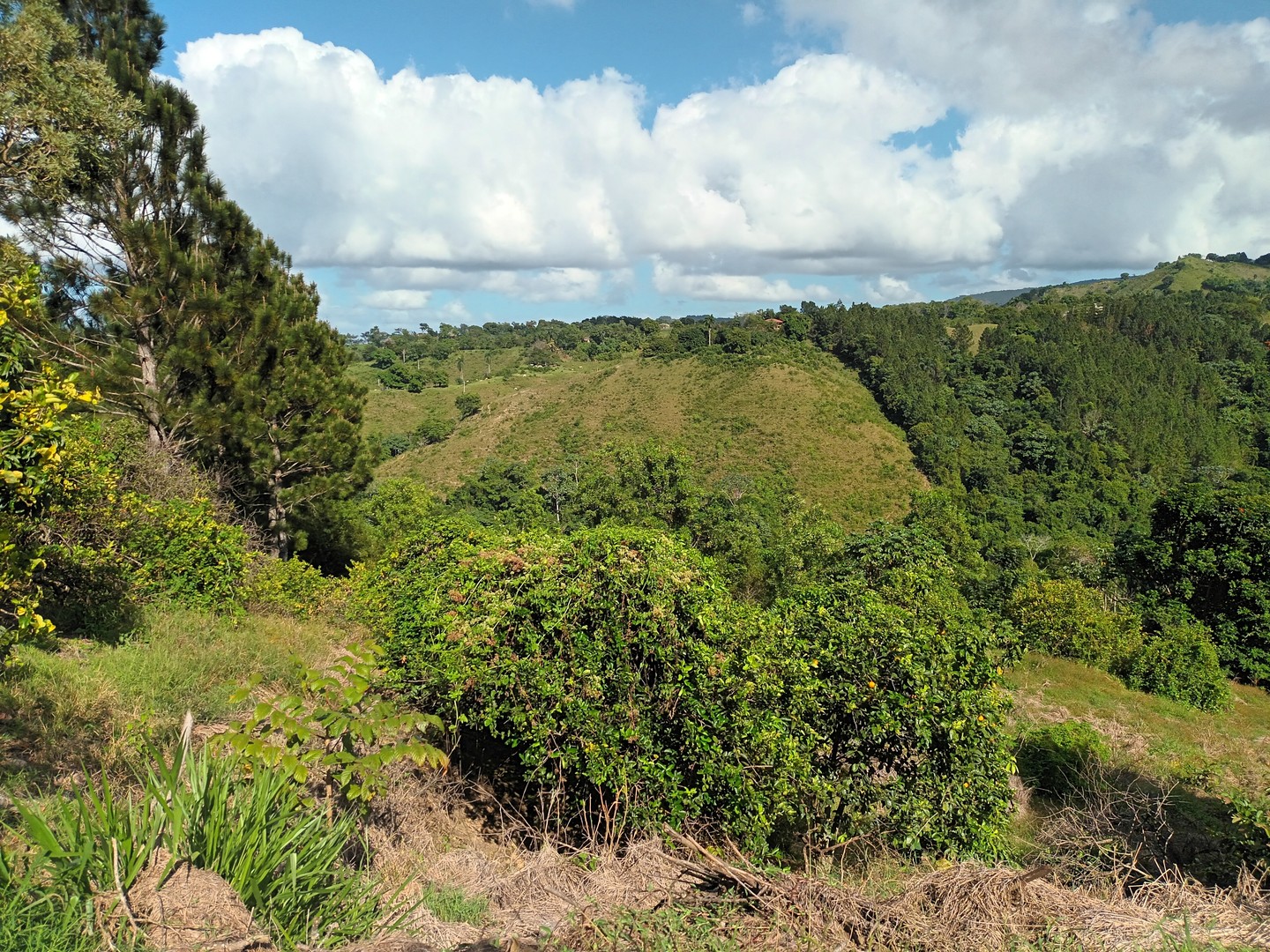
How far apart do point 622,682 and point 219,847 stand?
10.9 feet

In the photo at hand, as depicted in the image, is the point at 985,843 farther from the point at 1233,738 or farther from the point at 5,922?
the point at 1233,738

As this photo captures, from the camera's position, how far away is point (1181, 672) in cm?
1847

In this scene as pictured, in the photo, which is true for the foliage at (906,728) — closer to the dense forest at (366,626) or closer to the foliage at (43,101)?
the dense forest at (366,626)

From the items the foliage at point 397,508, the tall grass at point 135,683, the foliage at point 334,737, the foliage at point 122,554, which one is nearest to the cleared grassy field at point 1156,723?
the foliage at point 334,737

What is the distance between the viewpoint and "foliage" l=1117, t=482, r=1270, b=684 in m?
23.3

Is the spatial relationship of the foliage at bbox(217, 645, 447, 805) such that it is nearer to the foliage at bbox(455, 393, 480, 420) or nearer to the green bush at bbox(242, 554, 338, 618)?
the green bush at bbox(242, 554, 338, 618)

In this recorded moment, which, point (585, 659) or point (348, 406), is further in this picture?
point (348, 406)

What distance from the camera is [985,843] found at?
581cm

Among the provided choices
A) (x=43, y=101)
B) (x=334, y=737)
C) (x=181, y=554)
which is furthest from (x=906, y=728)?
(x=43, y=101)

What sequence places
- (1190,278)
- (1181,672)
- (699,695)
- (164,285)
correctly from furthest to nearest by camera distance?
(1190,278) < (1181,672) < (164,285) < (699,695)

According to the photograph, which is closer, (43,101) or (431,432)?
(43,101)

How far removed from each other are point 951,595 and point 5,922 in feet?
49.3

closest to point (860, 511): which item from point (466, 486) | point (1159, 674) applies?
point (466, 486)

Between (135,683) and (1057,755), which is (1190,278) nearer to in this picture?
(1057,755)
